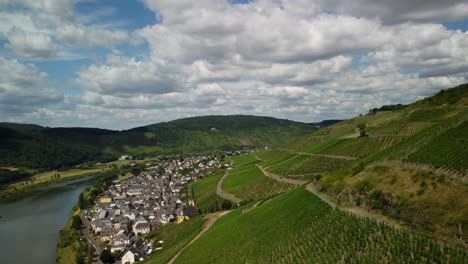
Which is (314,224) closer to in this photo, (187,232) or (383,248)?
(383,248)

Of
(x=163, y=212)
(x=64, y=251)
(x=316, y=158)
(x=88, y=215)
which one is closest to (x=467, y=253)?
(x=316, y=158)

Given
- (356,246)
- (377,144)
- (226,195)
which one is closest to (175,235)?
(226,195)

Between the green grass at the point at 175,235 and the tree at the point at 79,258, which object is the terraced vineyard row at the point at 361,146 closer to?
the green grass at the point at 175,235

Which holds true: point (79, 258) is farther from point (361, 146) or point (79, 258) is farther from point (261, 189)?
point (361, 146)

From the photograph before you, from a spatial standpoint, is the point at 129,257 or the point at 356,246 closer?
the point at 356,246

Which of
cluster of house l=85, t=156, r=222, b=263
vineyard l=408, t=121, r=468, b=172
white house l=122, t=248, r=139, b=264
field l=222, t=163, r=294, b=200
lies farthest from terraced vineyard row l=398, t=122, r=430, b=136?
white house l=122, t=248, r=139, b=264

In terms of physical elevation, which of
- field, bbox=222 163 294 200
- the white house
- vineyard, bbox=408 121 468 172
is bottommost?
the white house

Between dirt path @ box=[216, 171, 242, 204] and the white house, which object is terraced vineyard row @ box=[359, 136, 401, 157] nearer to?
dirt path @ box=[216, 171, 242, 204]

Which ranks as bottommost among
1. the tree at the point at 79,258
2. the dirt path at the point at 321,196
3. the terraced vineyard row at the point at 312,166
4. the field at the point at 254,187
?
the tree at the point at 79,258

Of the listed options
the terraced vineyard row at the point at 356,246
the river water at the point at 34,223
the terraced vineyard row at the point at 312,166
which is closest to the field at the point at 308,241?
the terraced vineyard row at the point at 356,246
